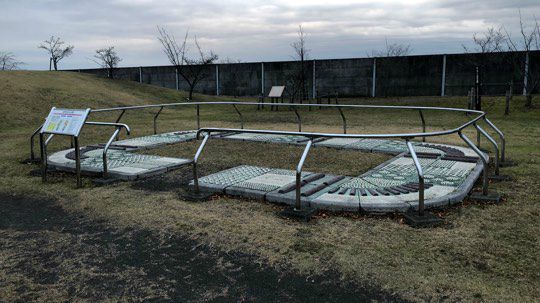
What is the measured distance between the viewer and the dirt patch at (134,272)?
2.69m

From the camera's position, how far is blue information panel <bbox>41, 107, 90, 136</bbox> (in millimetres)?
5227

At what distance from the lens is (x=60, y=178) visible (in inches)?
228

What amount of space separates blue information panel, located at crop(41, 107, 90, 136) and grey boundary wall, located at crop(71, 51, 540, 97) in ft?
47.6

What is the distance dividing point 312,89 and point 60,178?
16.8 m

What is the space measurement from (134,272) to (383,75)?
1829 cm

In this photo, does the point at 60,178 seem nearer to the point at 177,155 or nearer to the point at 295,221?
the point at 177,155

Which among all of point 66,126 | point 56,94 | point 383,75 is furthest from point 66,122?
point 383,75

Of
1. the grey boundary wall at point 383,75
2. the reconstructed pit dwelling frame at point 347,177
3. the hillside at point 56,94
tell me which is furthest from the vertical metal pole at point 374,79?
the reconstructed pit dwelling frame at point 347,177

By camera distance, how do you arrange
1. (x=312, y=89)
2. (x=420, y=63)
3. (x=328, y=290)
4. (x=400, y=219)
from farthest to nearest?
(x=312, y=89) → (x=420, y=63) → (x=400, y=219) → (x=328, y=290)

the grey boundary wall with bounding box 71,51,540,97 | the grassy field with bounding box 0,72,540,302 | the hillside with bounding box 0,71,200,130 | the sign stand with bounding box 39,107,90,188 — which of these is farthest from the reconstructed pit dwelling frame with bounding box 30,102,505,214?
the grey boundary wall with bounding box 71,51,540,97

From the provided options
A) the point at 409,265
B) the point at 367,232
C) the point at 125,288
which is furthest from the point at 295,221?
the point at 125,288

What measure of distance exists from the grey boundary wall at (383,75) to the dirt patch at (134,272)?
1595cm

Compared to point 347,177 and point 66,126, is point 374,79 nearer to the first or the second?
point 347,177

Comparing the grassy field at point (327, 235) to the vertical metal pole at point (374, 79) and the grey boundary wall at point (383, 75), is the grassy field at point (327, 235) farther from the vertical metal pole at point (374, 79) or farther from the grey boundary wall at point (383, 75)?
the vertical metal pole at point (374, 79)
